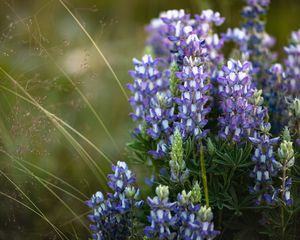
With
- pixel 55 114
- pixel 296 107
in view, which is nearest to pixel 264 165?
pixel 296 107

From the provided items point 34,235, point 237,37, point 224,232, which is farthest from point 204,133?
point 237,37

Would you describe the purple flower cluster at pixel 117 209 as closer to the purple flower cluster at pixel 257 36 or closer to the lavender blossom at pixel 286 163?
the lavender blossom at pixel 286 163

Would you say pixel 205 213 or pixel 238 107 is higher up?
pixel 238 107

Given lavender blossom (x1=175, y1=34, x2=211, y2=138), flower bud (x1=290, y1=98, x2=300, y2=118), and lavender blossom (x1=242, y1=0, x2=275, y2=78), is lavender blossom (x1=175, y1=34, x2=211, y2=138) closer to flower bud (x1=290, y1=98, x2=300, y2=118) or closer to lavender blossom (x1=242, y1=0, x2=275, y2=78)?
flower bud (x1=290, y1=98, x2=300, y2=118)

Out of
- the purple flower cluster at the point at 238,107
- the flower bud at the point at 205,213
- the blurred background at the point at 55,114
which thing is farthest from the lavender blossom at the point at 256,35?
the flower bud at the point at 205,213

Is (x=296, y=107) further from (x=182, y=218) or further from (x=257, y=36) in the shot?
(x=257, y=36)

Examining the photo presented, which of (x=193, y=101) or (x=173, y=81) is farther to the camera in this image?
(x=173, y=81)

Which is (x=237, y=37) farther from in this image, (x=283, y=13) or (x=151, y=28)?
(x=283, y=13)

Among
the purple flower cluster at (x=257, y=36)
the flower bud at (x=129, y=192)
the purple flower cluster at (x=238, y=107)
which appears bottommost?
the flower bud at (x=129, y=192)
